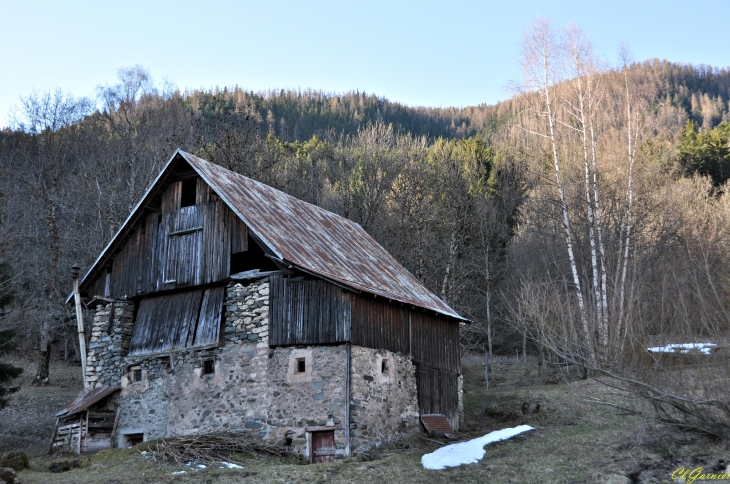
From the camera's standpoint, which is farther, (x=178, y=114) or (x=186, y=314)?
(x=178, y=114)

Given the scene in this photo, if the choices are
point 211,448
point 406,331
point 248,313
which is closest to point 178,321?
point 248,313

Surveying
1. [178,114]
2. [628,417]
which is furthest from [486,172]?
[628,417]

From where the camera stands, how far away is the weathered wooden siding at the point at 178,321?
1984 cm

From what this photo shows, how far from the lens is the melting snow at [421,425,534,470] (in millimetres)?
15609

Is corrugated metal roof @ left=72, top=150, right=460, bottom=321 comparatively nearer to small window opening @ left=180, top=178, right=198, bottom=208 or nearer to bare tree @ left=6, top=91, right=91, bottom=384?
small window opening @ left=180, top=178, right=198, bottom=208

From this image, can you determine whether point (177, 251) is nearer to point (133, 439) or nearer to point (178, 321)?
point (178, 321)

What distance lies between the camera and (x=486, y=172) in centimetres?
4881

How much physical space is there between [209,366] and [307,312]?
3.47 meters

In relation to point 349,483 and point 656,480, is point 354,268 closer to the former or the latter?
point 349,483

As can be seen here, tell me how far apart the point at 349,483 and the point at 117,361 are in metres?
10.6

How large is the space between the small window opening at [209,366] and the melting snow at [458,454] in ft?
22.1

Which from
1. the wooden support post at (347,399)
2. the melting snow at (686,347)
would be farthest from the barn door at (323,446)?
the melting snow at (686,347)

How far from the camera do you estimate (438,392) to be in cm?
2220

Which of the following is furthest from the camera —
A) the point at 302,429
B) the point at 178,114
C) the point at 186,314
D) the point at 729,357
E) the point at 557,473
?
the point at 178,114
